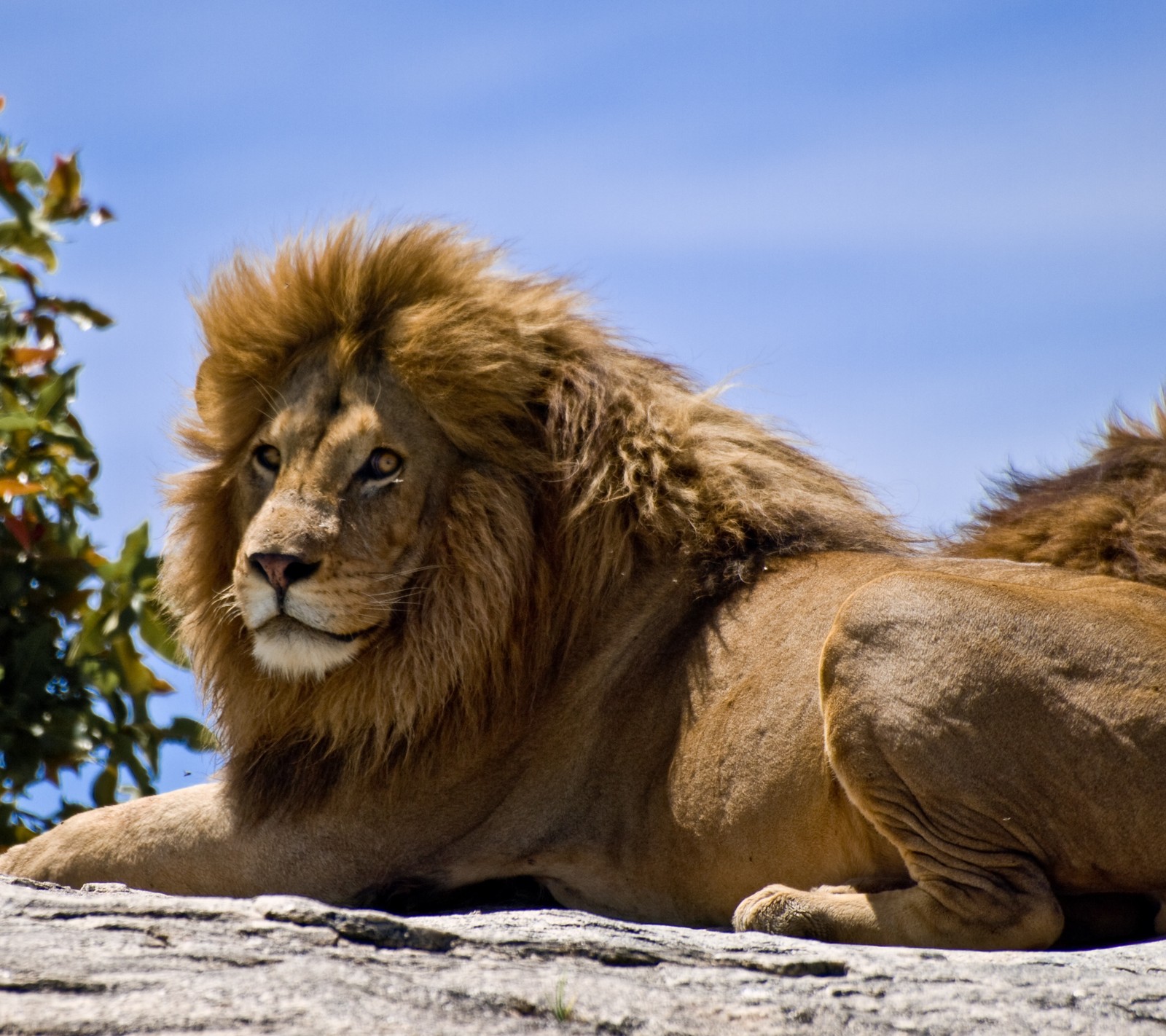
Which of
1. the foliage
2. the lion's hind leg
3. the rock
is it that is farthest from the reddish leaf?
the lion's hind leg

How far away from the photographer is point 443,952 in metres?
2.83

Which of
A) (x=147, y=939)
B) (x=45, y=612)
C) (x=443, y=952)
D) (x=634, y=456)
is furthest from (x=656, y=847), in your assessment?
(x=45, y=612)

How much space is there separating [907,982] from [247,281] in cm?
325

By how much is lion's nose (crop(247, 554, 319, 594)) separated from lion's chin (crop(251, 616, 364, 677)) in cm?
13

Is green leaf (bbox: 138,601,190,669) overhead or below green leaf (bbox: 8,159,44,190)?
below

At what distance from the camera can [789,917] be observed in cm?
372

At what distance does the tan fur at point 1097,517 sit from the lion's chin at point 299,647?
192cm

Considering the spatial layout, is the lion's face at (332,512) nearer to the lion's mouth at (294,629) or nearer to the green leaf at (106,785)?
the lion's mouth at (294,629)

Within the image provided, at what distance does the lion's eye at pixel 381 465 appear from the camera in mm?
4586

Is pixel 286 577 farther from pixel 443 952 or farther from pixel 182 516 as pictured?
pixel 443 952

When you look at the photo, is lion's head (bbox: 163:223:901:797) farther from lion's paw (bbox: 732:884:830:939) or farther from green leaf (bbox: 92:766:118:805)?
lion's paw (bbox: 732:884:830:939)

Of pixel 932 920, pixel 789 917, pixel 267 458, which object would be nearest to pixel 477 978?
pixel 789 917

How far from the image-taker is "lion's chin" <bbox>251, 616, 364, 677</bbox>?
14.4ft

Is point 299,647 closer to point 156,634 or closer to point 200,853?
point 200,853
